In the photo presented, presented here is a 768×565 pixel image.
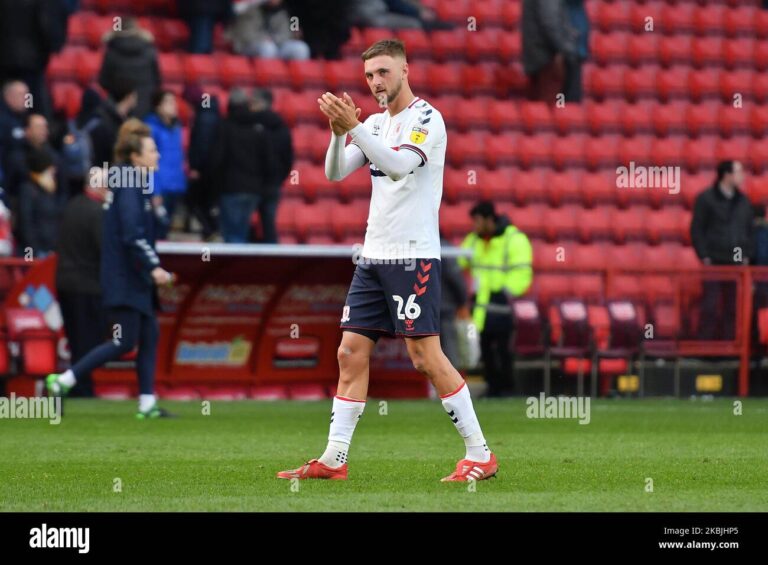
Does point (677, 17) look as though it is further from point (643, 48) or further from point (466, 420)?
point (466, 420)

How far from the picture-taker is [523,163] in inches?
919

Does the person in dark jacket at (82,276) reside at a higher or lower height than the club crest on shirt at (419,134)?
lower

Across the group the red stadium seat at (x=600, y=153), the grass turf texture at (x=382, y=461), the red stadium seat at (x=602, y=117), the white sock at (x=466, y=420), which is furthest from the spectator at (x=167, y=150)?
the white sock at (x=466, y=420)

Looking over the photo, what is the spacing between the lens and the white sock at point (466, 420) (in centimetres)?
891

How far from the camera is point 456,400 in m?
8.91

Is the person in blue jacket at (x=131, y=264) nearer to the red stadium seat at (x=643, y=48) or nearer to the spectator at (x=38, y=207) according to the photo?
the spectator at (x=38, y=207)

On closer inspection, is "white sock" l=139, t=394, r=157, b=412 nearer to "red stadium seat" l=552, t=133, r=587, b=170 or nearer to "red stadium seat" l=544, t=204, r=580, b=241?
"red stadium seat" l=544, t=204, r=580, b=241

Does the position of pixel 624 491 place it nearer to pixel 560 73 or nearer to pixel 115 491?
pixel 115 491

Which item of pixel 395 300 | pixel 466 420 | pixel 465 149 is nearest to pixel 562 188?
pixel 465 149

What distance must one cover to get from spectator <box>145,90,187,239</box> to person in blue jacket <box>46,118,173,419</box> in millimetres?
3458

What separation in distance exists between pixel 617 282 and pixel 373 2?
270 inches

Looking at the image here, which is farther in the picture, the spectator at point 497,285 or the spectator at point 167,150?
the spectator at point 497,285

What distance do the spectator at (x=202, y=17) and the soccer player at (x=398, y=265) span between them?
12.3 meters
